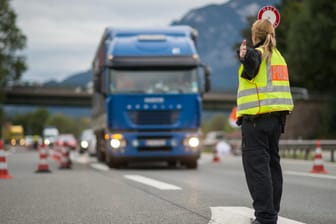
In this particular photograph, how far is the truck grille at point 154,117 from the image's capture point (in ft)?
67.5

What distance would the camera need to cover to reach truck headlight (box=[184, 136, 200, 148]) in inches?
811

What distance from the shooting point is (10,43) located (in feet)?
241

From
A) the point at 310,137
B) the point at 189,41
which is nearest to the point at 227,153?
the point at 310,137

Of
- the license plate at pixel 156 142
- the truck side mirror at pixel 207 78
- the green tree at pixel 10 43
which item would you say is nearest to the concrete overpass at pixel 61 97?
the green tree at pixel 10 43

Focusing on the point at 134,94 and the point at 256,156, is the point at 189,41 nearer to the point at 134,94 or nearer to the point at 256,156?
the point at 134,94

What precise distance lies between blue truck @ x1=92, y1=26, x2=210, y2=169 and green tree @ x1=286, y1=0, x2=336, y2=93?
32024 millimetres

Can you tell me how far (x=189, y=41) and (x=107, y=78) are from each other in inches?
98.1

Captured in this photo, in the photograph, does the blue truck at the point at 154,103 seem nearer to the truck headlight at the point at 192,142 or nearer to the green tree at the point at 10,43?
the truck headlight at the point at 192,142

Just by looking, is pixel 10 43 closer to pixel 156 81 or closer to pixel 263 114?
pixel 156 81

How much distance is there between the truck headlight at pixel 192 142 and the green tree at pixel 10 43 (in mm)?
53449

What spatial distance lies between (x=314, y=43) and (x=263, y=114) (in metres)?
48.4

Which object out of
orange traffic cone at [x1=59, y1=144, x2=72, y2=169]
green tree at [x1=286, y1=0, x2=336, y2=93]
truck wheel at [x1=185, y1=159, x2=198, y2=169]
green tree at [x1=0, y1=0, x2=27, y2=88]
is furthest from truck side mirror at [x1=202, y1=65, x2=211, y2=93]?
green tree at [x1=0, y1=0, x2=27, y2=88]

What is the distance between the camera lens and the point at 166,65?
68.0 ft

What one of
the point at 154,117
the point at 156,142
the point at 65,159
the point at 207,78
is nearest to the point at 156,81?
the point at 154,117
